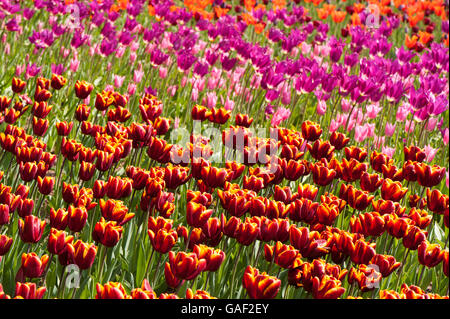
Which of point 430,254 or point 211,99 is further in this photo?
point 211,99

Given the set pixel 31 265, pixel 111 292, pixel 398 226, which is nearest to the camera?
pixel 111 292

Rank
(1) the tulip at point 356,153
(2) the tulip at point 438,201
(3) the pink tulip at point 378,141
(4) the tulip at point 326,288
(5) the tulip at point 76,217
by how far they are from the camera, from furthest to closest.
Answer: (3) the pink tulip at point 378,141, (1) the tulip at point 356,153, (2) the tulip at point 438,201, (5) the tulip at point 76,217, (4) the tulip at point 326,288

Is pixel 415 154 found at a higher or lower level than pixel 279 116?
higher

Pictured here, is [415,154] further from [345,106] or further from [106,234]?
[106,234]

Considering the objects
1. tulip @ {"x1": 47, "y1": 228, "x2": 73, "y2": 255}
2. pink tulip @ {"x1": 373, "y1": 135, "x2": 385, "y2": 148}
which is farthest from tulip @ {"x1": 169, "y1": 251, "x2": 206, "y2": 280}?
pink tulip @ {"x1": 373, "y1": 135, "x2": 385, "y2": 148}

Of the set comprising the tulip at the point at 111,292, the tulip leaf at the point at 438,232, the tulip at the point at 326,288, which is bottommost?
the tulip leaf at the point at 438,232

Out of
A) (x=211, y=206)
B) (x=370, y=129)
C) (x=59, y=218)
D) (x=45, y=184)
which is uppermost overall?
(x=59, y=218)

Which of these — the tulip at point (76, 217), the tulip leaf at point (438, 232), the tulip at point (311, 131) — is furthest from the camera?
the tulip at point (311, 131)

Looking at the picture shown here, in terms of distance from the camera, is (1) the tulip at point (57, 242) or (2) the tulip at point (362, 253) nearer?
(1) the tulip at point (57, 242)

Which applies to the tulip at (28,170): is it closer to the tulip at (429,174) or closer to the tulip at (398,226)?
the tulip at (398,226)

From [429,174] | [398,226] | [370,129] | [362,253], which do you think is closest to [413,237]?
[398,226]

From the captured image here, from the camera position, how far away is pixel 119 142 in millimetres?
3176

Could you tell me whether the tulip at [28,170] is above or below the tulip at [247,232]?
below

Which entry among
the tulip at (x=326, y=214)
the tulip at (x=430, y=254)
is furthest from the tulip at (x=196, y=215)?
the tulip at (x=430, y=254)
